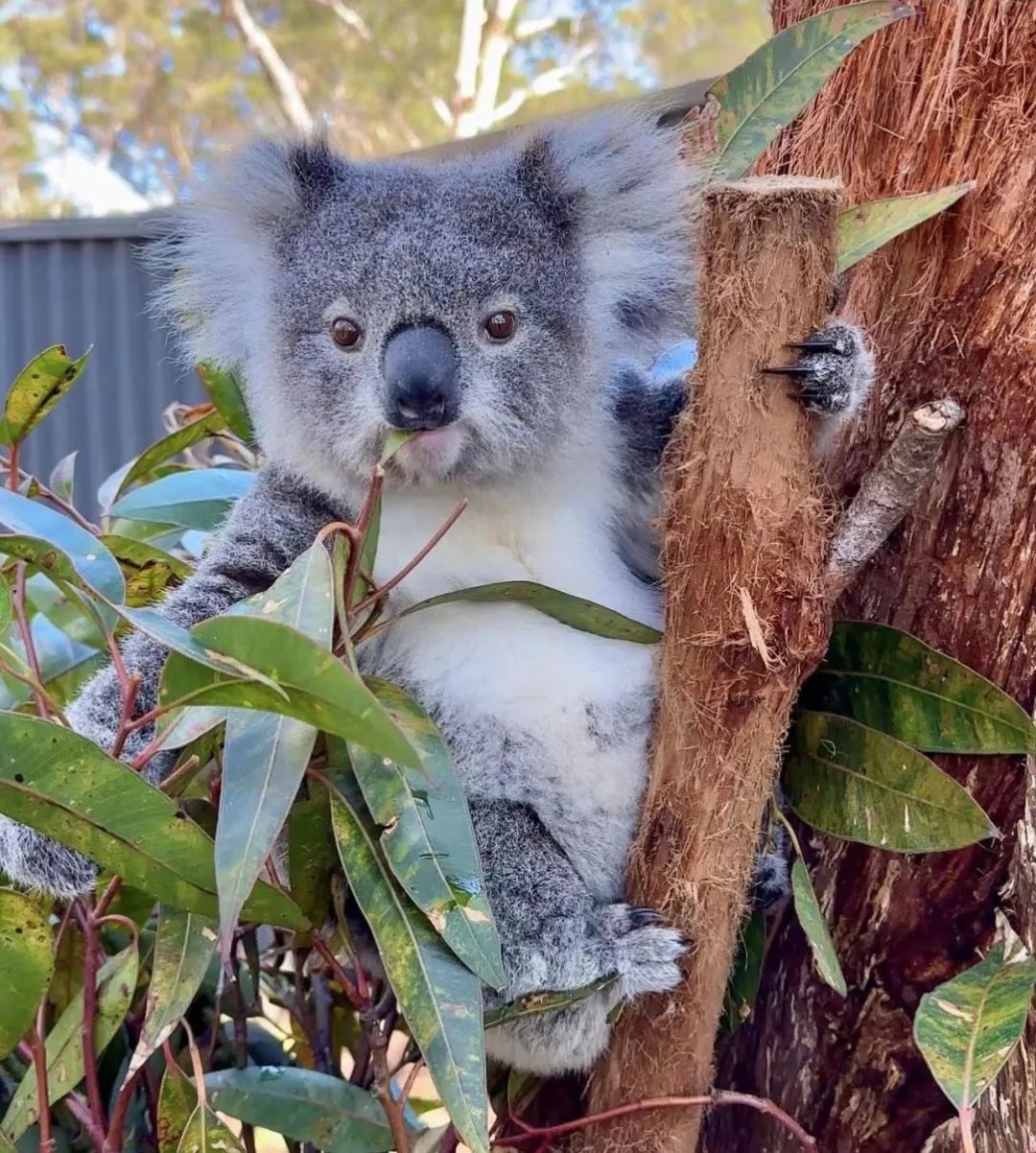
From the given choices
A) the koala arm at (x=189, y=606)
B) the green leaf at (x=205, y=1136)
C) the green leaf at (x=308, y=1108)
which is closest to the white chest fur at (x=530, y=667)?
the koala arm at (x=189, y=606)

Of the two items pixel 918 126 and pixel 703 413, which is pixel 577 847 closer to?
pixel 703 413

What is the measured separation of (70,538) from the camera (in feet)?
3.72

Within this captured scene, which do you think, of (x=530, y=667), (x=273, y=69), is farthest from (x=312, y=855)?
(x=273, y=69)

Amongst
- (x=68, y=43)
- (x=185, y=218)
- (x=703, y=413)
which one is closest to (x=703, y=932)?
(x=703, y=413)

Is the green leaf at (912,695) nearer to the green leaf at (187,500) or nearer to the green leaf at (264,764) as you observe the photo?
the green leaf at (264,764)

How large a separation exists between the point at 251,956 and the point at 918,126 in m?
1.22

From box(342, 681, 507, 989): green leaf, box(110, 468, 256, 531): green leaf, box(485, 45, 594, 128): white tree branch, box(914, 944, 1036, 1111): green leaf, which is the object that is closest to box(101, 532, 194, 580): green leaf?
box(110, 468, 256, 531): green leaf

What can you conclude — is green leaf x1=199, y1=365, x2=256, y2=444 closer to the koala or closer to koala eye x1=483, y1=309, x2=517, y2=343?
the koala

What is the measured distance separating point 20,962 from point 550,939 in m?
0.54

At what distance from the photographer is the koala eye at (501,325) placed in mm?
1311

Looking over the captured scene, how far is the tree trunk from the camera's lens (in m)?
1.14

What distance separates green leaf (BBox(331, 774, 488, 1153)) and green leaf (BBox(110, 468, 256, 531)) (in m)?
0.68

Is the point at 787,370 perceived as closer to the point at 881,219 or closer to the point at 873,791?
the point at 881,219

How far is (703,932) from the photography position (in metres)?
1.16
